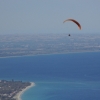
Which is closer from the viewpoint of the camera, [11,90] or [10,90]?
[10,90]

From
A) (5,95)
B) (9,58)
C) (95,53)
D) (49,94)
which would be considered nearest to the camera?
(5,95)

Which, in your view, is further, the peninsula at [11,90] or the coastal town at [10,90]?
the peninsula at [11,90]

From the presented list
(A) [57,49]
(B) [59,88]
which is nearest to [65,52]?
(A) [57,49]

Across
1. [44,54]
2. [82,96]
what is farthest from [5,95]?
[44,54]

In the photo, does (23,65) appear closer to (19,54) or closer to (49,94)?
(19,54)

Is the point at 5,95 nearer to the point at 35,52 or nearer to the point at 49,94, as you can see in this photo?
the point at 49,94

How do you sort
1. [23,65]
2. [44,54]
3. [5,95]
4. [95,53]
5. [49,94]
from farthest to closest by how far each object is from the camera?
[95,53] < [44,54] < [23,65] < [49,94] < [5,95]

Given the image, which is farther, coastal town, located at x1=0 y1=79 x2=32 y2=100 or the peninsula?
the peninsula

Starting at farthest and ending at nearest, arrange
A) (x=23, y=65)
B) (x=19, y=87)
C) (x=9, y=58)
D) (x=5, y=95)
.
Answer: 1. (x=9, y=58)
2. (x=23, y=65)
3. (x=19, y=87)
4. (x=5, y=95)

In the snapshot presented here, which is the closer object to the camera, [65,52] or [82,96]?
[82,96]
